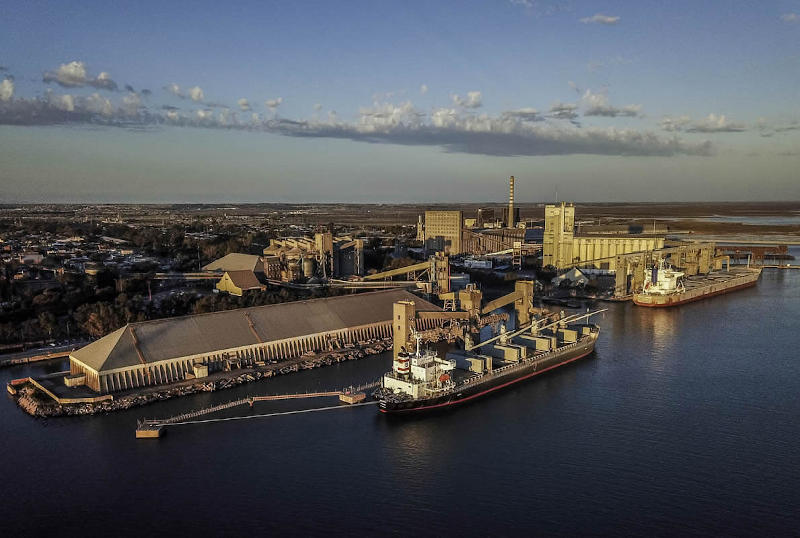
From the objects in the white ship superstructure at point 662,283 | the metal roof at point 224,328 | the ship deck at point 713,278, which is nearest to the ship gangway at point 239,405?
the metal roof at point 224,328

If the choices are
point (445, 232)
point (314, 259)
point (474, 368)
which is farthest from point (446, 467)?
point (445, 232)

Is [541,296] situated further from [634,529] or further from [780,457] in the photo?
[634,529]

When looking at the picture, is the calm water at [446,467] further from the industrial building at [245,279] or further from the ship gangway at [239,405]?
the industrial building at [245,279]

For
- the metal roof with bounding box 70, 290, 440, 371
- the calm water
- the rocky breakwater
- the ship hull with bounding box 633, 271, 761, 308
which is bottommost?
the calm water

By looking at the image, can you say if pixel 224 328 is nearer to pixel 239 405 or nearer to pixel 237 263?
pixel 239 405

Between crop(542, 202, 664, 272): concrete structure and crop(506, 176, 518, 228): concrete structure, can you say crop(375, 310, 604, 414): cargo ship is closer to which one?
crop(542, 202, 664, 272): concrete structure

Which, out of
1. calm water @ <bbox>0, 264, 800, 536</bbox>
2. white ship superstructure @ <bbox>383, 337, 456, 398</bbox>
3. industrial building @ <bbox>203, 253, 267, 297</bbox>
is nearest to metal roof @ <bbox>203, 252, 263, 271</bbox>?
industrial building @ <bbox>203, 253, 267, 297</bbox>
